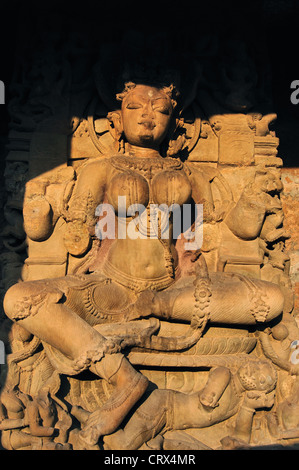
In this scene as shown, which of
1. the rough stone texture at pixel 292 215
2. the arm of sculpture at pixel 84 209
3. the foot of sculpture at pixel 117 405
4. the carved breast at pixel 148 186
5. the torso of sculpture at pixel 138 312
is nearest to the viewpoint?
the foot of sculpture at pixel 117 405

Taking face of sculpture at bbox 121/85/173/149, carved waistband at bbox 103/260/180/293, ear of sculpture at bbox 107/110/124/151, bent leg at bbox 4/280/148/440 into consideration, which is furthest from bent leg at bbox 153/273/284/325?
ear of sculpture at bbox 107/110/124/151

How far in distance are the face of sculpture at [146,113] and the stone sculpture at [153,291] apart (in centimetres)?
1

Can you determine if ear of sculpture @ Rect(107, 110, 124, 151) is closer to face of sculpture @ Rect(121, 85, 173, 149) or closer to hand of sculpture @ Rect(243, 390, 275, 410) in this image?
face of sculpture @ Rect(121, 85, 173, 149)

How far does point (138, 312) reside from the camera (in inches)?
222

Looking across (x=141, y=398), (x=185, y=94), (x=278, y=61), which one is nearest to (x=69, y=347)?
(x=141, y=398)

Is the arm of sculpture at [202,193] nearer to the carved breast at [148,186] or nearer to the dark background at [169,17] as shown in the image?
the carved breast at [148,186]

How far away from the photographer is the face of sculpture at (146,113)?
5996 mm

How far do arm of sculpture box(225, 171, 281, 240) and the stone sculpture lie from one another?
0.01 metres

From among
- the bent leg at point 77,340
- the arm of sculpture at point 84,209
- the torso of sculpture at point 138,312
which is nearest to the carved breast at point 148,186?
the torso of sculpture at point 138,312

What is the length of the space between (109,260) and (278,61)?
10.1 feet

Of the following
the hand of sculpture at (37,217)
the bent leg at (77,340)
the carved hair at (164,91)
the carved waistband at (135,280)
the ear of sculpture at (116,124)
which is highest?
the carved hair at (164,91)

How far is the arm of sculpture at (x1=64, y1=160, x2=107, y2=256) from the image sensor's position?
5926 millimetres

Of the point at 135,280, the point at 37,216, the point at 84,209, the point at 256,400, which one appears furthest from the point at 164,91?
the point at 256,400

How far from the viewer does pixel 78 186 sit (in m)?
6.07
